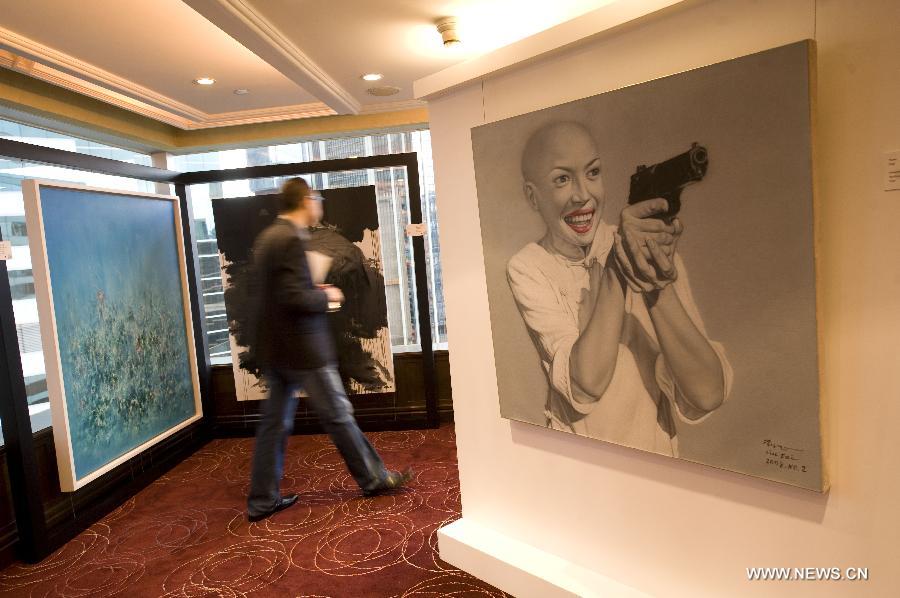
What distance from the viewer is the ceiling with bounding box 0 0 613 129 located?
247 centimetres

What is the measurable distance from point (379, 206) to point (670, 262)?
110 inches

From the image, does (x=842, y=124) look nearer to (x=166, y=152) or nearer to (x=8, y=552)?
(x=8, y=552)

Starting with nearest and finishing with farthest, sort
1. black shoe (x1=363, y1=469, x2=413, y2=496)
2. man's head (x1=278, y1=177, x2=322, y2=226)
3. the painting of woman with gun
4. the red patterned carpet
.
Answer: the painting of woman with gun
the red patterned carpet
man's head (x1=278, y1=177, x2=322, y2=226)
black shoe (x1=363, y1=469, x2=413, y2=496)

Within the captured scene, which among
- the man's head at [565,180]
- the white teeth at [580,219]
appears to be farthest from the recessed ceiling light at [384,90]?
the white teeth at [580,219]

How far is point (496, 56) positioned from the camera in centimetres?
200

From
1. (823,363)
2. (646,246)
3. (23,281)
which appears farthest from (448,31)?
(23,281)

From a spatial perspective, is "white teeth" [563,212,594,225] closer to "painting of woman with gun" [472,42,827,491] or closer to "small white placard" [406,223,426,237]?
"painting of woman with gun" [472,42,827,491]

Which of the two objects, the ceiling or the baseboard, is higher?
Result: the ceiling

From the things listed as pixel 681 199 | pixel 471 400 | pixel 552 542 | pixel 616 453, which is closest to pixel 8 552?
pixel 471 400

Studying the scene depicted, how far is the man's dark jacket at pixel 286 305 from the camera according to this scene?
9.09 feet

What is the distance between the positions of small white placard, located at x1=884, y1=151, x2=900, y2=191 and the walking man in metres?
2.19

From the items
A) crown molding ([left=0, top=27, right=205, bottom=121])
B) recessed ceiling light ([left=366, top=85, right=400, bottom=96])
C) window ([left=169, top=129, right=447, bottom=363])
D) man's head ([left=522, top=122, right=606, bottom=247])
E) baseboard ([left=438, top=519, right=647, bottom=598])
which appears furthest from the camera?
window ([left=169, top=129, right=447, bottom=363])

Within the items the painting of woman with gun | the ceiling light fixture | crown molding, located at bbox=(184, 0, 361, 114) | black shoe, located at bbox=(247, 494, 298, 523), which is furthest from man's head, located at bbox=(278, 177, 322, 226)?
black shoe, located at bbox=(247, 494, 298, 523)
